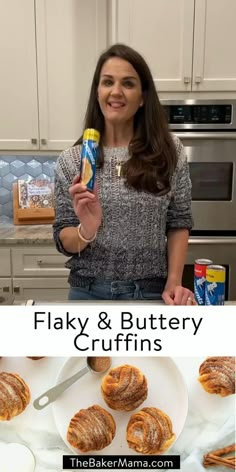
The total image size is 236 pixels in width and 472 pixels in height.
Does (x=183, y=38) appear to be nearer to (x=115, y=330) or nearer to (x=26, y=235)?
(x=26, y=235)

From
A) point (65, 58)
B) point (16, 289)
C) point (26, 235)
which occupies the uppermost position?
point (65, 58)

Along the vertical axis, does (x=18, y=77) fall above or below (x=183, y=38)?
below

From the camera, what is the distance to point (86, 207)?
103 centimetres

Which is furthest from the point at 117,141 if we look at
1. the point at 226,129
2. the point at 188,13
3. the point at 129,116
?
the point at 188,13

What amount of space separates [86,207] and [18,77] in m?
1.86

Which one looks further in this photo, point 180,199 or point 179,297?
point 180,199

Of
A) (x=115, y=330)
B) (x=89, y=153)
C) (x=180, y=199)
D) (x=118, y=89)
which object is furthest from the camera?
(x=180, y=199)

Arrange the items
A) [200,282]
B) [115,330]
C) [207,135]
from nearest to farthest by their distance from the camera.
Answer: [115,330], [200,282], [207,135]

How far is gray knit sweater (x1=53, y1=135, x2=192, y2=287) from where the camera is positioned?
3.87ft

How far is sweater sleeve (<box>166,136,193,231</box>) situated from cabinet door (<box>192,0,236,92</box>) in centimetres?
124

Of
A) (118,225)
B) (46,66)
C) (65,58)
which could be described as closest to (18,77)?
(46,66)

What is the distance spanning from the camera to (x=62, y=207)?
4.02ft

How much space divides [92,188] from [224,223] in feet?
5.20

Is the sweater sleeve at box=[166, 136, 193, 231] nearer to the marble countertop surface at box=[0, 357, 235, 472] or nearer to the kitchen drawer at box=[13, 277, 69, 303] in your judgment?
the marble countertop surface at box=[0, 357, 235, 472]
